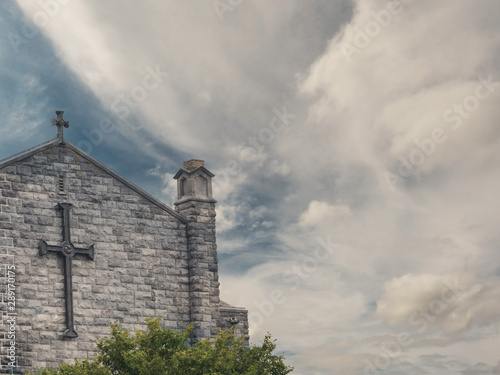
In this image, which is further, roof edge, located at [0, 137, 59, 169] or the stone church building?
roof edge, located at [0, 137, 59, 169]

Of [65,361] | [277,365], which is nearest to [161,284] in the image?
[65,361]

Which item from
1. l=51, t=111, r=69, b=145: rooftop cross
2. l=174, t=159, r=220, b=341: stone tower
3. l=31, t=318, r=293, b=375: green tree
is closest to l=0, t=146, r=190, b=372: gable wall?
l=174, t=159, r=220, b=341: stone tower

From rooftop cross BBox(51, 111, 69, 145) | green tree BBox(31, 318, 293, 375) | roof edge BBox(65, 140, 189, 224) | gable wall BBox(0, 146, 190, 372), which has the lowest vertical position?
green tree BBox(31, 318, 293, 375)

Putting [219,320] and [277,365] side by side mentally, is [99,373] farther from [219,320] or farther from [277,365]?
[219,320]

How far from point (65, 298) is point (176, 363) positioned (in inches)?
257

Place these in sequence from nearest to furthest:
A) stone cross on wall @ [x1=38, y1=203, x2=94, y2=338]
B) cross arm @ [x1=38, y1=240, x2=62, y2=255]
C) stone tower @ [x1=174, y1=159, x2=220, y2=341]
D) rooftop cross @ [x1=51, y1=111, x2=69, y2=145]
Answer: stone cross on wall @ [x1=38, y1=203, x2=94, y2=338]
cross arm @ [x1=38, y1=240, x2=62, y2=255]
rooftop cross @ [x1=51, y1=111, x2=69, y2=145]
stone tower @ [x1=174, y1=159, x2=220, y2=341]

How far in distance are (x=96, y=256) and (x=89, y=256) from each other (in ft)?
1.23

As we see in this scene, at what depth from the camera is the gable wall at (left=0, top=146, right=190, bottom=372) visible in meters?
27.9

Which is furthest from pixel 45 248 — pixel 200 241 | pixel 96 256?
pixel 200 241

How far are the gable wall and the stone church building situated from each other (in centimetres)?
3

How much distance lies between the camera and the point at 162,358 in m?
24.3

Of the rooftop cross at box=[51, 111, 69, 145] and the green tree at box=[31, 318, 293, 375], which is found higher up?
the rooftop cross at box=[51, 111, 69, 145]

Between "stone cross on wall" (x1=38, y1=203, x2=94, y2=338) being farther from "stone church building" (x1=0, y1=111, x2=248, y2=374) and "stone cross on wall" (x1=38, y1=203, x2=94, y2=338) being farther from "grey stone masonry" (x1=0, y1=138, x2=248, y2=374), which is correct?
"grey stone masonry" (x1=0, y1=138, x2=248, y2=374)

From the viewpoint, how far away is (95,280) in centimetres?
2958
